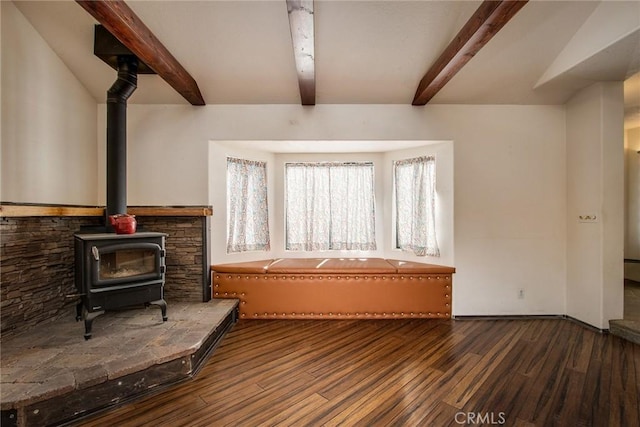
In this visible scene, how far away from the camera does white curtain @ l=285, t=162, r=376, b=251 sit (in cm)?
343

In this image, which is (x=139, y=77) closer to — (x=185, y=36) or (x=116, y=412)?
(x=185, y=36)

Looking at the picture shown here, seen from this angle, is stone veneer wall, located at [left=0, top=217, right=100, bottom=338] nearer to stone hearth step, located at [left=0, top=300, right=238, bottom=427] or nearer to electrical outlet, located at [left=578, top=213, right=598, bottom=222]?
stone hearth step, located at [left=0, top=300, right=238, bottom=427]

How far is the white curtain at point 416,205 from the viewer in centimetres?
303

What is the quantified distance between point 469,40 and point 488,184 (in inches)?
61.9

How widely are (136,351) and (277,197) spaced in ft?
7.33

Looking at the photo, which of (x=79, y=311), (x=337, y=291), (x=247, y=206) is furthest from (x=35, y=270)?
(x=337, y=291)

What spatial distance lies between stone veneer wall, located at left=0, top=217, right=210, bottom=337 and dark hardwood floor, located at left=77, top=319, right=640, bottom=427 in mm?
897

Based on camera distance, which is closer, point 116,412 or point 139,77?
point 116,412

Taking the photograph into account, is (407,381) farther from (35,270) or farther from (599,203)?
(35,270)

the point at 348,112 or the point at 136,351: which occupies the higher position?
the point at 348,112

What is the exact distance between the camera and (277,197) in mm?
3492

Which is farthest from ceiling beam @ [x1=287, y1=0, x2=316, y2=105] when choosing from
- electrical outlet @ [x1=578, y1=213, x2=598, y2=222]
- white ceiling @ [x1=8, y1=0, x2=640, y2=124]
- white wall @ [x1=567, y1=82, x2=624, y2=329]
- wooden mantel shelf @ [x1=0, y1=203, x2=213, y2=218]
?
electrical outlet @ [x1=578, y1=213, x2=598, y2=222]

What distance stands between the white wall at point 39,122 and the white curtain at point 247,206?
1447mm

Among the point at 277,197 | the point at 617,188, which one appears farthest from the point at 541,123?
the point at 277,197
